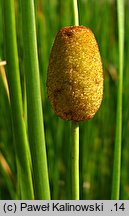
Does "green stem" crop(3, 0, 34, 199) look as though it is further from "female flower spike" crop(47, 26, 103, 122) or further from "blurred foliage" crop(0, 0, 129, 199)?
"blurred foliage" crop(0, 0, 129, 199)

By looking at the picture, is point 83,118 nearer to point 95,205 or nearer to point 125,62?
point 95,205

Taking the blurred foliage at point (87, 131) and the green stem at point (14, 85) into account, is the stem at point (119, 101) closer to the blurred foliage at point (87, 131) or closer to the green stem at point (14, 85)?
the green stem at point (14, 85)

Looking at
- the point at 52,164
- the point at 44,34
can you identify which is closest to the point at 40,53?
the point at 44,34

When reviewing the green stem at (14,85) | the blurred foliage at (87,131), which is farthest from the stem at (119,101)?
the blurred foliage at (87,131)

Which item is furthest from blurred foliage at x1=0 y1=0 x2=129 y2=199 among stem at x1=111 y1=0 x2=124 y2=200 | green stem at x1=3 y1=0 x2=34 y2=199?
green stem at x1=3 y1=0 x2=34 y2=199

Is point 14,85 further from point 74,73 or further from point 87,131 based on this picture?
point 87,131

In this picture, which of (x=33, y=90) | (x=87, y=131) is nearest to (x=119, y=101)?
(x=33, y=90)
